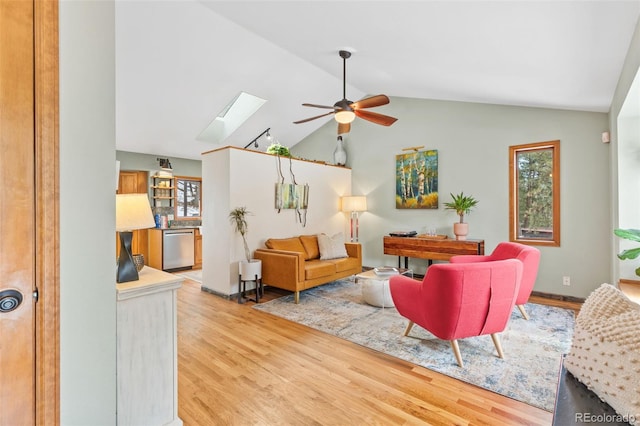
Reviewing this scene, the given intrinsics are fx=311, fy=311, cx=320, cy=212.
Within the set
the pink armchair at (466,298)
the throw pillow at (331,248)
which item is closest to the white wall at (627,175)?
the pink armchair at (466,298)

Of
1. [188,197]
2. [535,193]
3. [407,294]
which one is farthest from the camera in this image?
[188,197]

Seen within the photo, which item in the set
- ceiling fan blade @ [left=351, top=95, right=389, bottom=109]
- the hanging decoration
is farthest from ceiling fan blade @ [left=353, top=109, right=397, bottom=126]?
the hanging decoration

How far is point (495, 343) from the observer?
2541mm

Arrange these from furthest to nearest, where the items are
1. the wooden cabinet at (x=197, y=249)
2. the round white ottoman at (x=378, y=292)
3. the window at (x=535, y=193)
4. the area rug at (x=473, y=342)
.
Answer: the wooden cabinet at (x=197, y=249) < the window at (x=535, y=193) < the round white ottoman at (x=378, y=292) < the area rug at (x=473, y=342)

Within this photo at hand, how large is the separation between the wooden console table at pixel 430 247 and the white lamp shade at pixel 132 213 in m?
3.99

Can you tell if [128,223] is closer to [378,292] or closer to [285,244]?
[378,292]

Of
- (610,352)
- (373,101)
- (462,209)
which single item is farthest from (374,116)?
(610,352)

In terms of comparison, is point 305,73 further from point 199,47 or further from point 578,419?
point 578,419

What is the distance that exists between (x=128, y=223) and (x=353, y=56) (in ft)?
10.4

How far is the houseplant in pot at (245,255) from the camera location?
4043 millimetres

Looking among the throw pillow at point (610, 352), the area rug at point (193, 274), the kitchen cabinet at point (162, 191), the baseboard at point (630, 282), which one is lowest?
the area rug at point (193, 274)

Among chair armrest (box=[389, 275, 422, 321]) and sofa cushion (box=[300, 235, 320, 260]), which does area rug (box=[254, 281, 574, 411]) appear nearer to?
chair armrest (box=[389, 275, 422, 321])

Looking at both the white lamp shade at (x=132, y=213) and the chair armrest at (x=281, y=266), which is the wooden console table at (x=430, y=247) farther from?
the white lamp shade at (x=132, y=213)

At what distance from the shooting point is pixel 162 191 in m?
6.41
